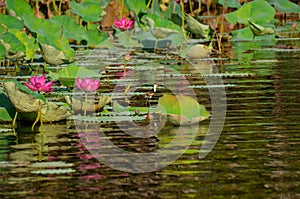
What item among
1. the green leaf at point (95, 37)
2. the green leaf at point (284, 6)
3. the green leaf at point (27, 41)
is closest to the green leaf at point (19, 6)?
the green leaf at point (27, 41)

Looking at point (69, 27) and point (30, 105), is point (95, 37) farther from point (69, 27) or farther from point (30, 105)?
point (30, 105)

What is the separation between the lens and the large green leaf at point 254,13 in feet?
31.6

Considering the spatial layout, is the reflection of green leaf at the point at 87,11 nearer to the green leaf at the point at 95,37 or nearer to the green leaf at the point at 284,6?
the green leaf at the point at 95,37

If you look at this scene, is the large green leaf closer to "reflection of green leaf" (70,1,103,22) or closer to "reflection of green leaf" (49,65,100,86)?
"reflection of green leaf" (70,1,103,22)

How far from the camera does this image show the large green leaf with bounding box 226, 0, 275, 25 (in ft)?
31.6

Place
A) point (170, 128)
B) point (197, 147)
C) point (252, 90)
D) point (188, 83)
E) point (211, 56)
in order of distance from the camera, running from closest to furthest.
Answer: point (197, 147) → point (170, 128) → point (252, 90) → point (188, 83) → point (211, 56)

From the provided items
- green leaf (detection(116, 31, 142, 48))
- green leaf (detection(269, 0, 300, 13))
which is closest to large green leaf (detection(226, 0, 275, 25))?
green leaf (detection(116, 31, 142, 48))

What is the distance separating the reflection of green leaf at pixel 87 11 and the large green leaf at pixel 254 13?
1.39 metres

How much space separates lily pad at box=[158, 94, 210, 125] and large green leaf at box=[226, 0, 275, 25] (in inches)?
184

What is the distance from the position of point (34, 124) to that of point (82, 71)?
165 cm

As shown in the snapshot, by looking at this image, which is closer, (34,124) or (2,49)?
(34,124)

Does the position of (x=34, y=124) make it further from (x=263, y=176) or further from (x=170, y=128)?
(x=263, y=176)

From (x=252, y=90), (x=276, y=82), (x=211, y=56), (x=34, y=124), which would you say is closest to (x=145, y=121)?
(x=34, y=124)

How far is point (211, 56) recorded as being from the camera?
9.09 meters
